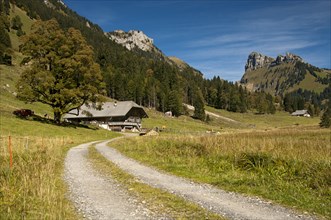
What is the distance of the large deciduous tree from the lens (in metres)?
47.5

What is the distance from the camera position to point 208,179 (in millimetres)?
13719

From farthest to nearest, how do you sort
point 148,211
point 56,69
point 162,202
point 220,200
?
1. point 56,69
2. point 220,200
3. point 162,202
4. point 148,211

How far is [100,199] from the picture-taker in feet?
33.7

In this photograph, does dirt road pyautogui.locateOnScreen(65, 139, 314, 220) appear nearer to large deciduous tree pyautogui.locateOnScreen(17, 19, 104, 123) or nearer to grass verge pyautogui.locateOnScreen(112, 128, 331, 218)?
grass verge pyautogui.locateOnScreen(112, 128, 331, 218)

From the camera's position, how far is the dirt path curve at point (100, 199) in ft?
28.1

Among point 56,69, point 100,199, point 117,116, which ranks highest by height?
point 56,69

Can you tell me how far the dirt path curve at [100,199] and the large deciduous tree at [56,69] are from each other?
1381 inches

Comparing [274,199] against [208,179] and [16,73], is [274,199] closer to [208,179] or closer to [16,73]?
[208,179]

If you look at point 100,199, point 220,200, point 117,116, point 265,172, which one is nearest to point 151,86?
point 117,116

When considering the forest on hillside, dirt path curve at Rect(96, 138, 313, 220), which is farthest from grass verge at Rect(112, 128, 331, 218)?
the forest on hillside

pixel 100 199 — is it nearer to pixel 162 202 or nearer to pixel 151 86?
pixel 162 202

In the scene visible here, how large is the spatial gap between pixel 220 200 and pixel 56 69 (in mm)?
44038

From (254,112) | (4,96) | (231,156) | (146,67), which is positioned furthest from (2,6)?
(231,156)

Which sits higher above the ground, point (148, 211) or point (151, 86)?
point (151, 86)
